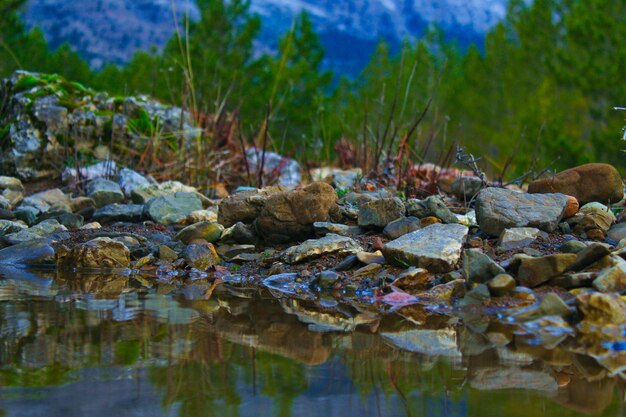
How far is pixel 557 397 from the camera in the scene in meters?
2.12

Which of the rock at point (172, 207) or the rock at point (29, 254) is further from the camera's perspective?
the rock at point (172, 207)

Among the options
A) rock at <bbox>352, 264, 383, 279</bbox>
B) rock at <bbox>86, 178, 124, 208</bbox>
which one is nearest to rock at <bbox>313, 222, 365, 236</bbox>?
rock at <bbox>352, 264, 383, 279</bbox>

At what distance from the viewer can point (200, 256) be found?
15.0 ft

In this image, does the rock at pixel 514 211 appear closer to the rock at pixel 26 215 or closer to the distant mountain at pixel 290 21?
the rock at pixel 26 215

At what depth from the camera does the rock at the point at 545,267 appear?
11.4ft

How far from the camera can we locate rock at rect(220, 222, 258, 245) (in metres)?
4.89

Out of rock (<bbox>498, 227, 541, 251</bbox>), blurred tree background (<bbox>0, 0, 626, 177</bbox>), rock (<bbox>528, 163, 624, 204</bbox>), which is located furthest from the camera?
blurred tree background (<bbox>0, 0, 626, 177</bbox>)

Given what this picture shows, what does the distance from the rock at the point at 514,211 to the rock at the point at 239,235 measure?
1.46 meters

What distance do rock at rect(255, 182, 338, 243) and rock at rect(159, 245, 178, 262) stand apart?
58cm

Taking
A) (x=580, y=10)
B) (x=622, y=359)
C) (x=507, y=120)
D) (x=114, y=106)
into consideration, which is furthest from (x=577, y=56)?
(x=622, y=359)

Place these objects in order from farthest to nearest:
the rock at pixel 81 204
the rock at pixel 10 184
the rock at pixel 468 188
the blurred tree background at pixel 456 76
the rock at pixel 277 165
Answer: the blurred tree background at pixel 456 76
the rock at pixel 277 165
the rock at pixel 10 184
the rock at pixel 81 204
the rock at pixel 468 188

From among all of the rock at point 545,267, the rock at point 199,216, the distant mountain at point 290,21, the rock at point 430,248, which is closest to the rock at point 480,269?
the rock at point 545,267

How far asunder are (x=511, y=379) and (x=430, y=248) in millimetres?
1672

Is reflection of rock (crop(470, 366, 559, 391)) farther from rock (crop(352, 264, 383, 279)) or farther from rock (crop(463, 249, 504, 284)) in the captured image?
rock (crop(352, 264, 383, 279))
